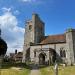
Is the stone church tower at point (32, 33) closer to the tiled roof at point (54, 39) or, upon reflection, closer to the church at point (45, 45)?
the church at point (45, 45)

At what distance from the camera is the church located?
58.5 m

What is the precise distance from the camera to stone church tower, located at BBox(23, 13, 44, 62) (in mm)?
68625

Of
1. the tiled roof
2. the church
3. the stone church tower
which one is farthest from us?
the stone church tower

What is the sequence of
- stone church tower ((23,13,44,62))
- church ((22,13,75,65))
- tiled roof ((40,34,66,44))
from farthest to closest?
1. stone church tower ((23,13,44,62))
2. tiled roof ((40,34,66,44))
3. church ((22,13,75,65))

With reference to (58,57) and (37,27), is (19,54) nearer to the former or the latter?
(37,27)

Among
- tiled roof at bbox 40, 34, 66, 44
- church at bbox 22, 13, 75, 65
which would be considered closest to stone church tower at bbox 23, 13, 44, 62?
church at bbox 22, 13, 75, 65

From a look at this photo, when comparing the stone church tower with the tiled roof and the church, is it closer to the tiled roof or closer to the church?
the church

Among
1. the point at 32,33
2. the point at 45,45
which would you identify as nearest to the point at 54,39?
the point at 45,45

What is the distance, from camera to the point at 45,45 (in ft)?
211

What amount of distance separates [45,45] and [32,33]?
28.1 ft

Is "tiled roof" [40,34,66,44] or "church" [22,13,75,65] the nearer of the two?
"church" [22,13,75,65]

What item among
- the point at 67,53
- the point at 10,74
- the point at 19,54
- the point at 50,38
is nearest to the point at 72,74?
the point at 10,74

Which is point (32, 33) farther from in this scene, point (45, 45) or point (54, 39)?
point (54, 39)

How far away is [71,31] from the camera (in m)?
58.4
